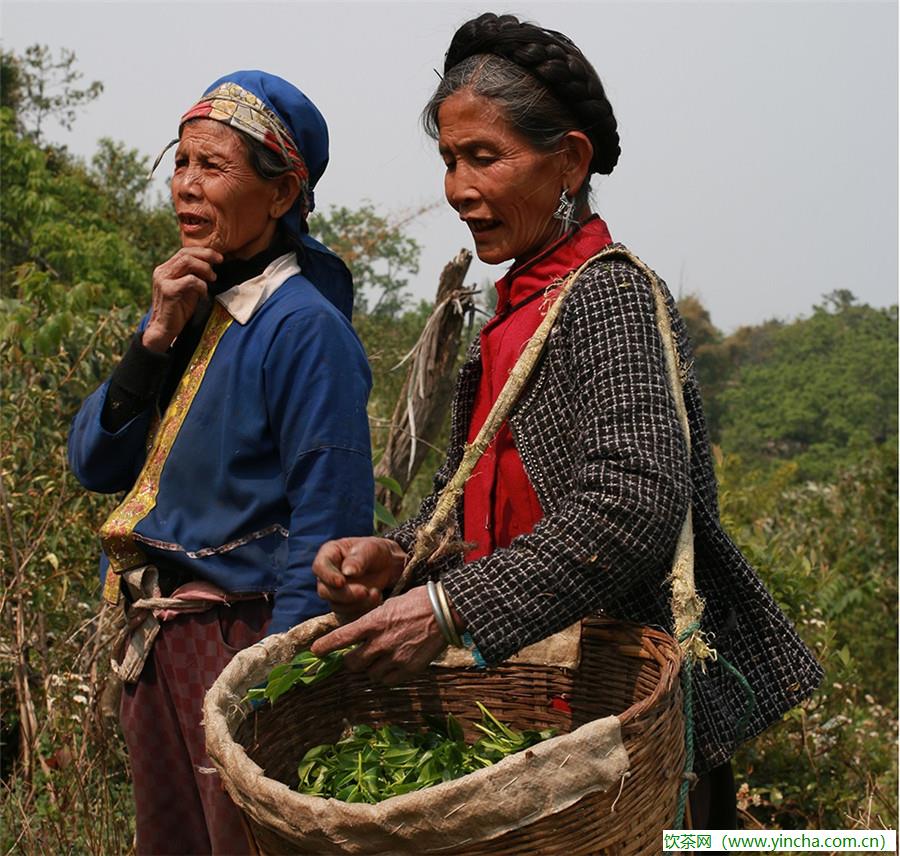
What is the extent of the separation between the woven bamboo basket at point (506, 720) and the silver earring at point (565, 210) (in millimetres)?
681

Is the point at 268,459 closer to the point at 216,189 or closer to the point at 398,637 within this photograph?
Answer: the point at 216,189

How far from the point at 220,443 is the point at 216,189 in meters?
0.53

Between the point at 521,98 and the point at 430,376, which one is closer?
the point at 521,98

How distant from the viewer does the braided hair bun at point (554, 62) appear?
1.92 meters

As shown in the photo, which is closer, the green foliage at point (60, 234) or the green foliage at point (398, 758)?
the green foliage at point (398, 758)

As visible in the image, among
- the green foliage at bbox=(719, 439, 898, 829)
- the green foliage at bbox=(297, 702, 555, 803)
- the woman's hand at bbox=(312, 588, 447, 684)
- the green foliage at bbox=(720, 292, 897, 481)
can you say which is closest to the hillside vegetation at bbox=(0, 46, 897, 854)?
the green foliage at bbox=(719, 439, 898, 829)

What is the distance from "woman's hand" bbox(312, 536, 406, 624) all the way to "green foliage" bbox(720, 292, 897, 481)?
2099cm

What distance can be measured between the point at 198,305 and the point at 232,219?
0.21 m

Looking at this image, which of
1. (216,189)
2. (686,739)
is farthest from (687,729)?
(216,189)

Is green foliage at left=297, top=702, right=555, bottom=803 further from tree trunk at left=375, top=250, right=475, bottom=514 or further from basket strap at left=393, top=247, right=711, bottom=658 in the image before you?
tree trunk at left=375, top=250, right=475, bottom=514

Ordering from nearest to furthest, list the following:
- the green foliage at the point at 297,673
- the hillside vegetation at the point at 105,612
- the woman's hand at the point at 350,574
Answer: the green foliage at the point at 297,673
the woman's hand at the point at 350,574
the hillside vegetation at the point at 105,612

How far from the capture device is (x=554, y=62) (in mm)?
1906

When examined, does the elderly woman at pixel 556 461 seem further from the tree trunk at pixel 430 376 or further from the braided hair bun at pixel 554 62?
the tree trunk at pixel 430 376

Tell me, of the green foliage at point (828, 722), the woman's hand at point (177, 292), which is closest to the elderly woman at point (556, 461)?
the woman's hand at point (177, 292)
